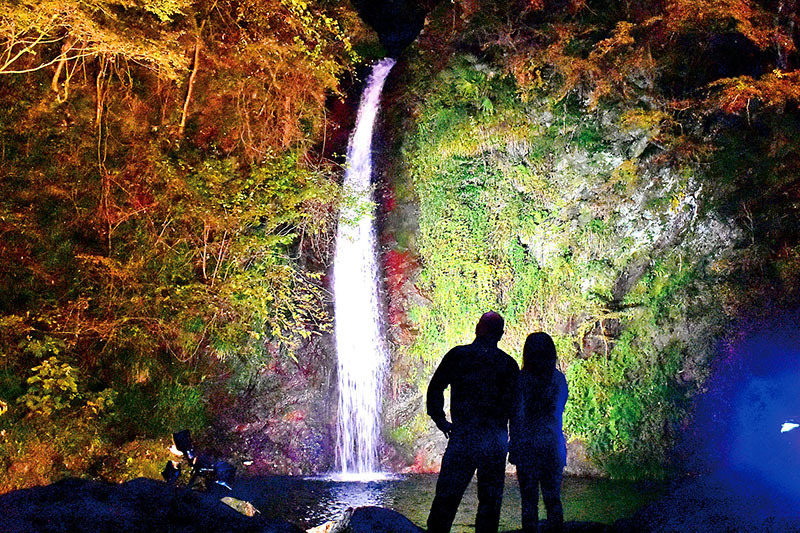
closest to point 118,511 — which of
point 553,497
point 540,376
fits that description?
point 540,376

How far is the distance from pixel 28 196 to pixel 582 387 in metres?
9.25

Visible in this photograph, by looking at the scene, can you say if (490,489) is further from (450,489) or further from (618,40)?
(618,40)

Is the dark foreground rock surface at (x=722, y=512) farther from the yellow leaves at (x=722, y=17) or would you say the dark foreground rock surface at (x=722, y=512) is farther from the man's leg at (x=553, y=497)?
the yellow leaves at (x=722, y=17)

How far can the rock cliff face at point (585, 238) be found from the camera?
32.0 feet

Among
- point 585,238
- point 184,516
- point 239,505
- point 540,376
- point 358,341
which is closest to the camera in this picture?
point 184,516

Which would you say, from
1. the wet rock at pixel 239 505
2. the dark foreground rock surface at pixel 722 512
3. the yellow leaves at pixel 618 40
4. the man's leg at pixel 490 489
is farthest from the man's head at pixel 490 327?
the yellow leaves at pixel 618 40

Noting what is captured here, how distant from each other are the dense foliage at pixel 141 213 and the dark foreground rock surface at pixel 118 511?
389 cm

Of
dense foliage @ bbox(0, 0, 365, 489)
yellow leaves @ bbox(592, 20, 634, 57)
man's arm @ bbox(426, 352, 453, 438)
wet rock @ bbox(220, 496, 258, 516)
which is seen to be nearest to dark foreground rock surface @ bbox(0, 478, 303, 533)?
man's arm @ bbox(426, 352, 453, 438)

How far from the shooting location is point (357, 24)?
17172 millimetres

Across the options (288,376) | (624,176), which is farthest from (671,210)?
(288,376)

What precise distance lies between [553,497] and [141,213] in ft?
24.5

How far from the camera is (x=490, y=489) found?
4.76m

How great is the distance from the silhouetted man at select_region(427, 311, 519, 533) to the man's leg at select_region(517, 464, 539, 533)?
1.41ft

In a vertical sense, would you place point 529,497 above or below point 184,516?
below
